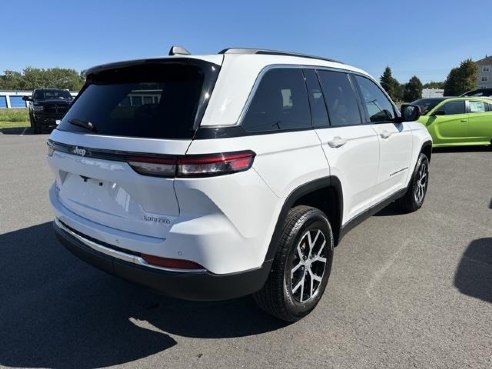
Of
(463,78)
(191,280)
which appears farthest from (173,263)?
(463,78)

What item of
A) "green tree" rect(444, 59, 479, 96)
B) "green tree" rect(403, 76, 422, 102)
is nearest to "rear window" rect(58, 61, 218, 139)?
"green tree" rect(444, 59, 479, 96)

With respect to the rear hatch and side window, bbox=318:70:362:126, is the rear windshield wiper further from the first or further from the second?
side window, bbox=318:70:362:126

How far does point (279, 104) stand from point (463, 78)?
3037 inches

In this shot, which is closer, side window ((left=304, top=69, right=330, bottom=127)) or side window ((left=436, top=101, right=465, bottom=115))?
side window ((left=304, top=69, right=330, bottom=127))

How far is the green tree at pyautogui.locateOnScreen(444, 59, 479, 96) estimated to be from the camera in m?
67.7

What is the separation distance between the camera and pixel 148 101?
2.61 m

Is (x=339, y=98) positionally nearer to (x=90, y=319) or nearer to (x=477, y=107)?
(x=90, y=319)

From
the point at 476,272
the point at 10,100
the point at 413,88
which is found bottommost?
the point at 476,272

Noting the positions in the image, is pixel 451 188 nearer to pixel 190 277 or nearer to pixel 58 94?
pixel 190 277

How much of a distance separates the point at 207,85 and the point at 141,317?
1.85m

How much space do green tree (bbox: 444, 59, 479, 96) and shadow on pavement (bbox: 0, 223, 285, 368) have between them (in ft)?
244

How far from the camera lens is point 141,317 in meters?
3.11

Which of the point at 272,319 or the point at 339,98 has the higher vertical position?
the point at 339,98

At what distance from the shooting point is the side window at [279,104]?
8.43 feet
